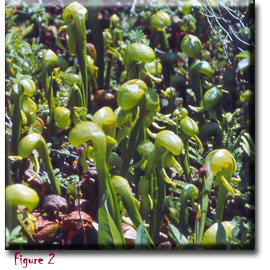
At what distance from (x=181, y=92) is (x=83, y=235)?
1.92 feet

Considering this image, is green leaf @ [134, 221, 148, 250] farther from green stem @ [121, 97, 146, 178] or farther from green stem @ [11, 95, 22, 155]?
green stem @ [11, 95, 22, 155]

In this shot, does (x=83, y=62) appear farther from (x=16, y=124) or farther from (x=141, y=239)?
(x=141, y=239)

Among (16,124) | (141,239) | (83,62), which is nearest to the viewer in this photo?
(141,239)

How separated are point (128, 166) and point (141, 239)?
0.18m

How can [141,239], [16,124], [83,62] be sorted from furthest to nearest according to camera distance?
[83,62] < [16,124] < [141,239]

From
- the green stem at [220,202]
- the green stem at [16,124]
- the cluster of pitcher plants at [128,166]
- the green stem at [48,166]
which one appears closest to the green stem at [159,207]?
the cluster of pitcher plants at [128,166]

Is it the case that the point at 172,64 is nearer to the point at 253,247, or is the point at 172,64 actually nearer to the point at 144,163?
the point at 144,163

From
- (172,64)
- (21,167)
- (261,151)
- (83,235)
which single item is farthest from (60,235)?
(172,64)

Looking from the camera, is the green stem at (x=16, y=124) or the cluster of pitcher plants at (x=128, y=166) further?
the green stem at (x=16, y=124)

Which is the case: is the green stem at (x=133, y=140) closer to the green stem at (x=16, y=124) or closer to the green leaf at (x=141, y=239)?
the green leaf at (x=141, y=239)

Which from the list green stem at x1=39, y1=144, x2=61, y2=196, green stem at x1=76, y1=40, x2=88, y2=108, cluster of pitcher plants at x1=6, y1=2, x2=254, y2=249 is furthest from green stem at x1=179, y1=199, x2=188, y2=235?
green stem at x1=76, y1=40, x2=88, y2=108

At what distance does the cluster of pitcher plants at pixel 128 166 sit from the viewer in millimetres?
896

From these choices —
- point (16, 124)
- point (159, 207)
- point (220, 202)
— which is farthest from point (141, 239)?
point (16, 124)

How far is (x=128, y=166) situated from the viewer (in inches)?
38.8
